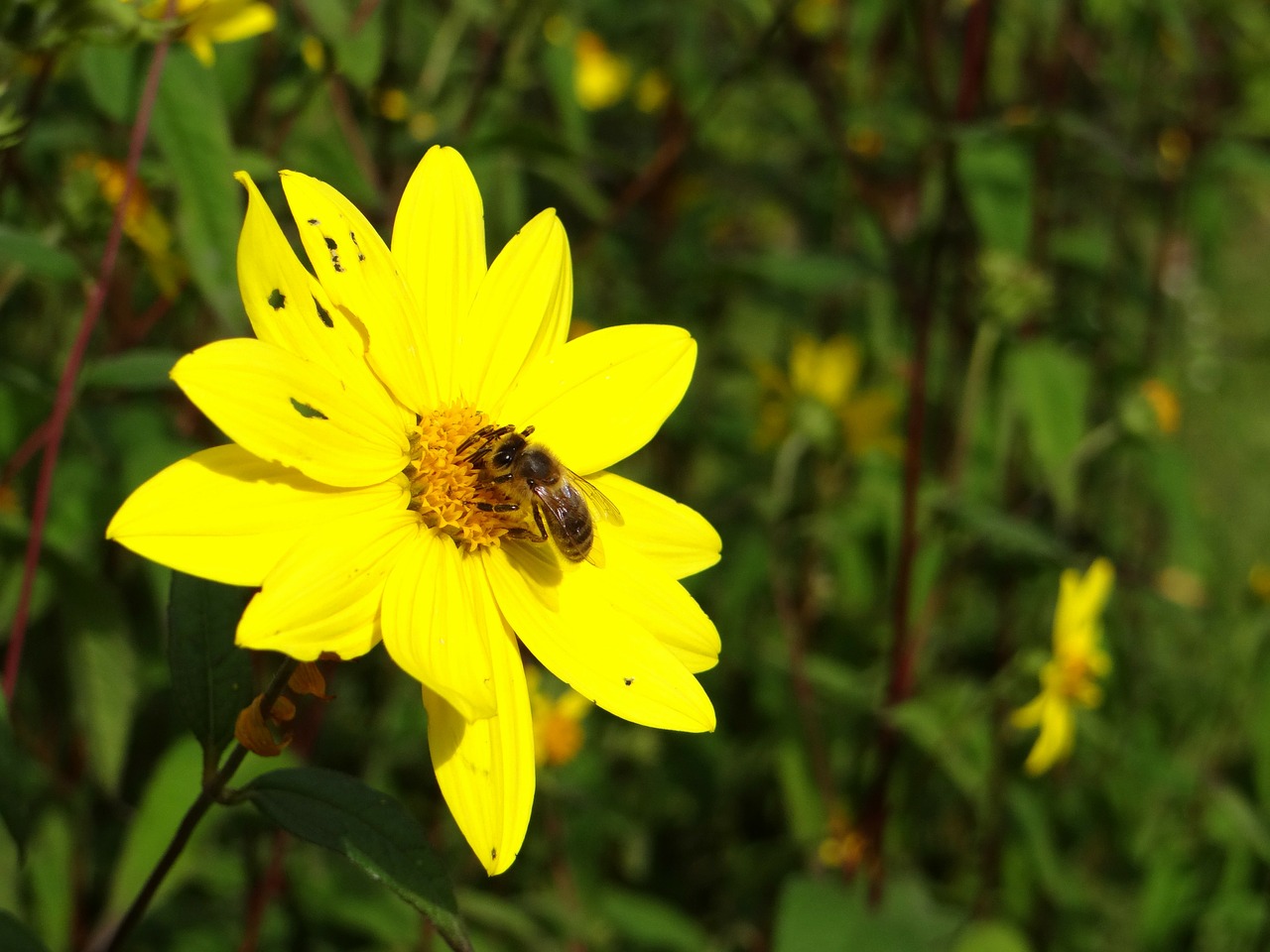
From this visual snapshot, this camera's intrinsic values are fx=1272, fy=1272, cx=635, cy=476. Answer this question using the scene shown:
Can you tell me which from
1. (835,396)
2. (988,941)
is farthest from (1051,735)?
(835,396)

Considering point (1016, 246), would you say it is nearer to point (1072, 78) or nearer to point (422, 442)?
point (422, 442)

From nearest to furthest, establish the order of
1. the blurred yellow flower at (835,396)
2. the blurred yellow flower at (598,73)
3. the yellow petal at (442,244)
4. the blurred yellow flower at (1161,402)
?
the yellow petal at (442,244) → the blurred yellow flower at (1161,402) → the blurred yellow flower at (835,396) → the blurred yellow flower at (598,73)

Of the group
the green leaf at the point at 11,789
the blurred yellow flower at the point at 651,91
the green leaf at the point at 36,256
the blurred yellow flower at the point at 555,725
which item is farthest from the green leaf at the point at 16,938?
the blurred yellow flower at the point at 651,91

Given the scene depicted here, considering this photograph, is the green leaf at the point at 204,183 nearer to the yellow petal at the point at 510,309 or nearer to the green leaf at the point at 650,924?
the yellow petal at the point at 510,309

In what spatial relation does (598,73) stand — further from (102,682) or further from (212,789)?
(212,789)

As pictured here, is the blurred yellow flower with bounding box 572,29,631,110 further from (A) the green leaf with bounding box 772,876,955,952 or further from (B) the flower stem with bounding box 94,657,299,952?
(B) the flower stem with bounding box 94,657,299,952

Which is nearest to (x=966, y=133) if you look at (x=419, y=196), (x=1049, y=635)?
(x=419, y=196)
